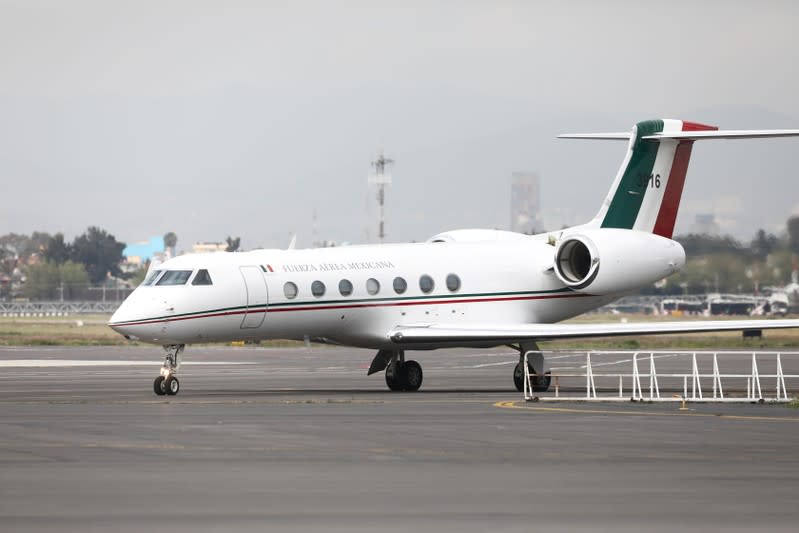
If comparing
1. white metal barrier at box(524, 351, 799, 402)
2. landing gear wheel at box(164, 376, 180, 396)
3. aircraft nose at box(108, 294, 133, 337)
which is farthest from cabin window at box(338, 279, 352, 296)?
aircraft nose at box(108, 294, 133, 337)

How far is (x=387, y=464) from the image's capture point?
15898 millimetres

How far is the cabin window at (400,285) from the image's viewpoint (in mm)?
32250

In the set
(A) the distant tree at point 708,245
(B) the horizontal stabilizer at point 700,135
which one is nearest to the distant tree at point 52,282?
(A) the distant tree at point 708,245

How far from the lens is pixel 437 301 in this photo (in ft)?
108

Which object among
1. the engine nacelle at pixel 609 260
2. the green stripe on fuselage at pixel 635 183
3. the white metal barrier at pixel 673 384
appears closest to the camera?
the white metal barrier at pixel 673 384

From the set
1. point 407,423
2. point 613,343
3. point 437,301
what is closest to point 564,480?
point 407,423

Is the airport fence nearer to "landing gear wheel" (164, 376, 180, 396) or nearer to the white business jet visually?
the white business jet

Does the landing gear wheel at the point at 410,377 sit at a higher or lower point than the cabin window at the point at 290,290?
lower

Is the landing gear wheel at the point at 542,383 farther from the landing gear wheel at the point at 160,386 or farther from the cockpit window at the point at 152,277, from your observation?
the cockpit window at the point at 152,277

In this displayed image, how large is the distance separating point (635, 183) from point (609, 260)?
9.28 ft

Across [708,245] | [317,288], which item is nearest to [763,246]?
[708,245]

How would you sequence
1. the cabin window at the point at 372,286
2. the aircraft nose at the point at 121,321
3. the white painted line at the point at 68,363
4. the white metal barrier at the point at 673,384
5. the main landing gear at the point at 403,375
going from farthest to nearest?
the white painted line at the point at 68,363 < the main landing gear at the point at 403,375 < the cabin window at the point at 372,286 < the aircraft nose at the point at 121,321 < the white metal barrier at the point at 673,384

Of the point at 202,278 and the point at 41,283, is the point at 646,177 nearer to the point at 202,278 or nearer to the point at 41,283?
the point at 202,278

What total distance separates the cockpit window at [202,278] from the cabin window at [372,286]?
374cm
